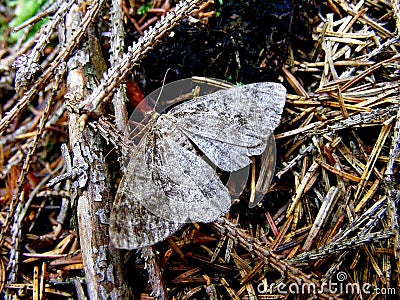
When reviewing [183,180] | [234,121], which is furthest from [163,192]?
[234,121]

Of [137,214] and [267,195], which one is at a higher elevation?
[137,214]

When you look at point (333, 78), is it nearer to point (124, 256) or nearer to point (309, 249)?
point (309, 249)

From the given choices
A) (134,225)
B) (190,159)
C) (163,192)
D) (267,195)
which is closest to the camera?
(134,225)

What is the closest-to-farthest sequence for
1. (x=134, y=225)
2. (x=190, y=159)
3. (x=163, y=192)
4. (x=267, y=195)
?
(x=134, y=225) < (x=163, y=192) < (x=190, y=159) < (x=267, y=195)

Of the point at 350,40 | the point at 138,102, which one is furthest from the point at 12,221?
the point at 350,40

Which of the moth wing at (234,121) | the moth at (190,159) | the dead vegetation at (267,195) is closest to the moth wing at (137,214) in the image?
the moth at (190,159)

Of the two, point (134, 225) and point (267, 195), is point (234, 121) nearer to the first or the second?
point (267, 195)

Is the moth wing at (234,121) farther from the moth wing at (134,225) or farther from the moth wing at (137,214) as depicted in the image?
the moth wing at (134,225)
